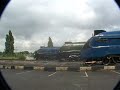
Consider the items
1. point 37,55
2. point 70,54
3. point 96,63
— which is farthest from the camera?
point 37,55

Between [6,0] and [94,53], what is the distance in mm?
14283

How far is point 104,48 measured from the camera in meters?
16.6

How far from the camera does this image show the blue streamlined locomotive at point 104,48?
16078mm

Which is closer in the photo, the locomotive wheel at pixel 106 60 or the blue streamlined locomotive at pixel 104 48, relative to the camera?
the blue streamlined locomotive at pixel 104 48

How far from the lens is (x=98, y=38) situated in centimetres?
1706

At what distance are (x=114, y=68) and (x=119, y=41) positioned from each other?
156cm

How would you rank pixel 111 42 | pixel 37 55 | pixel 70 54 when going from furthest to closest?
pixel 37 55 < pixel 70 54 < pixel 111 42

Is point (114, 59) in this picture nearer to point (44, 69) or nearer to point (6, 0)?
point (44, 69)

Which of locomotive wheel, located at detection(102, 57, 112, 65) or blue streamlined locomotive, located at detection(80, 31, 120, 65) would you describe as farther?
locomotive wheel, located at detection(102, 57, 112, 65)

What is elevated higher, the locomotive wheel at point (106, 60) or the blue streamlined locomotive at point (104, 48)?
the blue streamlined locomotive at point (104, 48)

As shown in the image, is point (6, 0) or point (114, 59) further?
point (114, 59)

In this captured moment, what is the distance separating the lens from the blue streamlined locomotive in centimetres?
1608

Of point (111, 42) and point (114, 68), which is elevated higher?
point (111, 42)

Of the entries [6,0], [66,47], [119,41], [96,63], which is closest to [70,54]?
[66,47]
